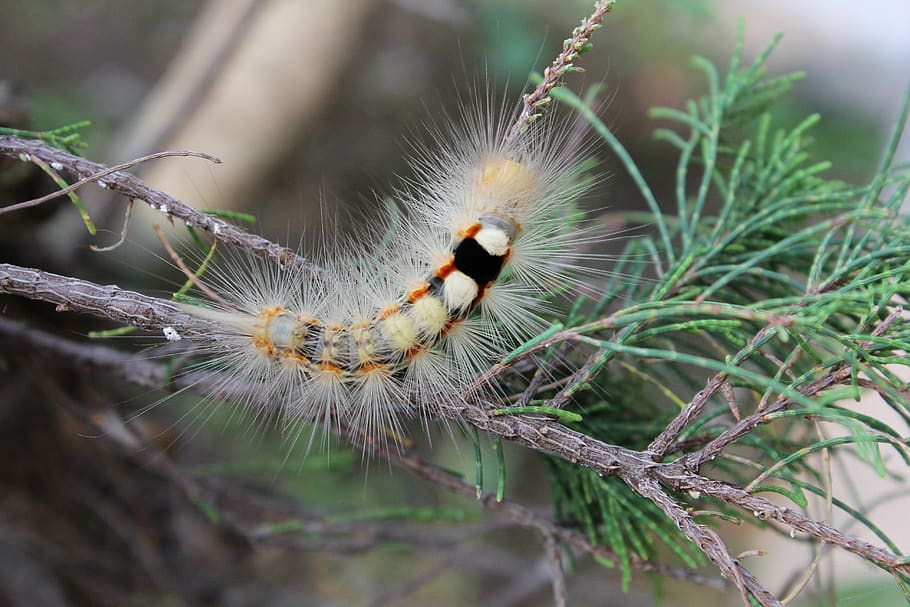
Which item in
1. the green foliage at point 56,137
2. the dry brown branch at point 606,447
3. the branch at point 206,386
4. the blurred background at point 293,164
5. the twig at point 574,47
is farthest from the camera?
the blurred background at point 293,164

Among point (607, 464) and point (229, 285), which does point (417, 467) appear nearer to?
point (607, 464)

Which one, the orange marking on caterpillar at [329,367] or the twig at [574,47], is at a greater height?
the twig at [574,47]

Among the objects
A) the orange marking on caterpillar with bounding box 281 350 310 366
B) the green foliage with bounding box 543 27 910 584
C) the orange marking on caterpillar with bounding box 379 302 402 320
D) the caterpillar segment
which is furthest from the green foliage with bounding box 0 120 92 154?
the green foliage with bounding box 543 27 910 584

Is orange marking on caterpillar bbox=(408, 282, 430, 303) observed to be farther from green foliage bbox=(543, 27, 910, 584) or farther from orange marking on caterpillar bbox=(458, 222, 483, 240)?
green foliage bbox=(543, 27, 910, 584)

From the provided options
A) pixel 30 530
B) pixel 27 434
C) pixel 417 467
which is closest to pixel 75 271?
pixel 27 434

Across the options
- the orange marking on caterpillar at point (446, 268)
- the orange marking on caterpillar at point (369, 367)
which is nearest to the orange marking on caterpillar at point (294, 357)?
the orange marking on caterpillar at point (369, 367)

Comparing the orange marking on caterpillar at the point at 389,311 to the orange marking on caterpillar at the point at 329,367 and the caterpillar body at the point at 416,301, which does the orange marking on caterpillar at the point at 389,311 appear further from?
the orange marking on caterpillar at the point at 329,367
